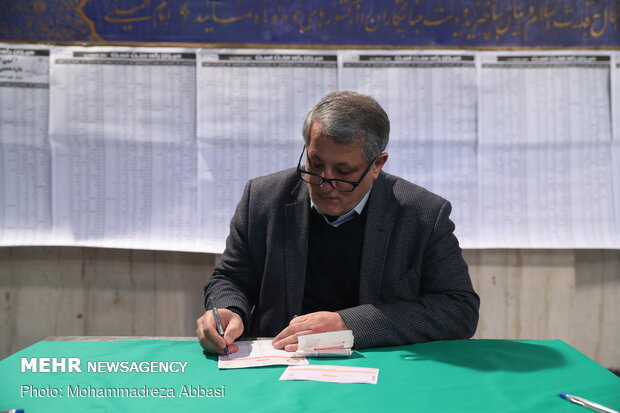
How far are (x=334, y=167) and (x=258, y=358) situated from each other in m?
0.65

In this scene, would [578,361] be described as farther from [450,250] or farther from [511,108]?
[511,108]

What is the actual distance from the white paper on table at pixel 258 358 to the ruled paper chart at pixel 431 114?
1.57 metres

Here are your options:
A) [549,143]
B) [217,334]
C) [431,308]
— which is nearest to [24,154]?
[217,334]

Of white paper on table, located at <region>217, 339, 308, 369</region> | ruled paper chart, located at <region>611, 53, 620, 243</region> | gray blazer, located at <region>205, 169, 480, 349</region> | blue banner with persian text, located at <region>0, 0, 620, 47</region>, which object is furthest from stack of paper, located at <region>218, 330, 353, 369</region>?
ruled paper chart, located at <region>611, 53, 620, 243</region>

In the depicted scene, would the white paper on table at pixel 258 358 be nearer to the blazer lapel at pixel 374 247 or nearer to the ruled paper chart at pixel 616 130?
the blazer lapel at pixel 374 247

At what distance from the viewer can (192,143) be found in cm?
280

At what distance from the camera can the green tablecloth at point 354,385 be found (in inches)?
41.6

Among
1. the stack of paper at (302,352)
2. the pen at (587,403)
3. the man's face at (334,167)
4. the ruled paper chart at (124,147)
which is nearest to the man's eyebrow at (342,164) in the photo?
the man's face at (334,167)

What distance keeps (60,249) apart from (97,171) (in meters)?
0.45

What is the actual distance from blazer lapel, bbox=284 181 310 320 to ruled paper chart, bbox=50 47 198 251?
100 cm

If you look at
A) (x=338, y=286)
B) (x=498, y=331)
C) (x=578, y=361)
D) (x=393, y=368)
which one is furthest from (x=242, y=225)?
(x=498, y=331)

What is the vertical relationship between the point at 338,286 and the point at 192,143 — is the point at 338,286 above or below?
below

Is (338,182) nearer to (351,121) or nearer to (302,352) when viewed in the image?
(351,121)

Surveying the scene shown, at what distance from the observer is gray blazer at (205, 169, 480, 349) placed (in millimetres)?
1784
